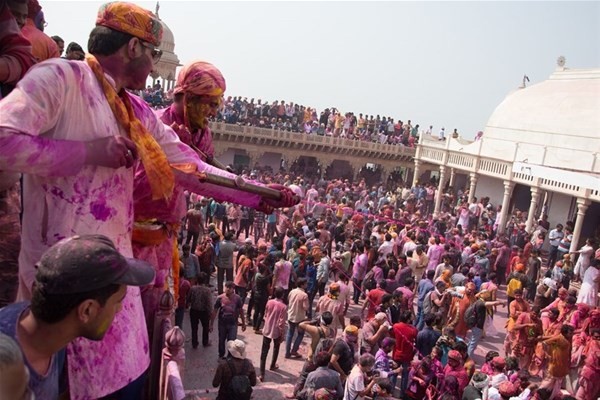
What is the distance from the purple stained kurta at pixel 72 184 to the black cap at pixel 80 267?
1.07 ft

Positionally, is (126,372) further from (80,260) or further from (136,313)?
(80,260)

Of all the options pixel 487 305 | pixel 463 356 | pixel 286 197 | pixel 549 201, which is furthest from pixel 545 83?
pixel 286 197

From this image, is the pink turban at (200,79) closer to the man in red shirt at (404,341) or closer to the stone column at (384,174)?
the man in red shirt at (404,341)

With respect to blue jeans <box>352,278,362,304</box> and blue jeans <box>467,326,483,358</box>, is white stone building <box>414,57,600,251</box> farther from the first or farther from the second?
blue jeans <box>467,326,483,358</box>

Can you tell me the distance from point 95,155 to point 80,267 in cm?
44

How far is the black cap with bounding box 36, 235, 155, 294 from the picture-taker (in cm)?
141

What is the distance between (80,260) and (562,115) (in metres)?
25.7

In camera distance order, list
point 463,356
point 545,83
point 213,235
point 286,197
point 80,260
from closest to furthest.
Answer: point 80,260
point 286,197
point 463,356
point 213,235
point 545,83

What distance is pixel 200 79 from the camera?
272cm

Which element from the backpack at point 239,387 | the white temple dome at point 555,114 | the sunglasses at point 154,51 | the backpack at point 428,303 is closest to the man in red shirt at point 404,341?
the backpack at point 428,303

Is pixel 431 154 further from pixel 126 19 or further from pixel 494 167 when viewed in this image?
pixel 126 19

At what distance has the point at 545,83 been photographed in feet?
91.9

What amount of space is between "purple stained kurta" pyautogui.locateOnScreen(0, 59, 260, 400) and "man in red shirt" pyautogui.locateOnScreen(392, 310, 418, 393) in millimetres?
6511

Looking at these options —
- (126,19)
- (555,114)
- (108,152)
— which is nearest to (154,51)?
(126,19)
